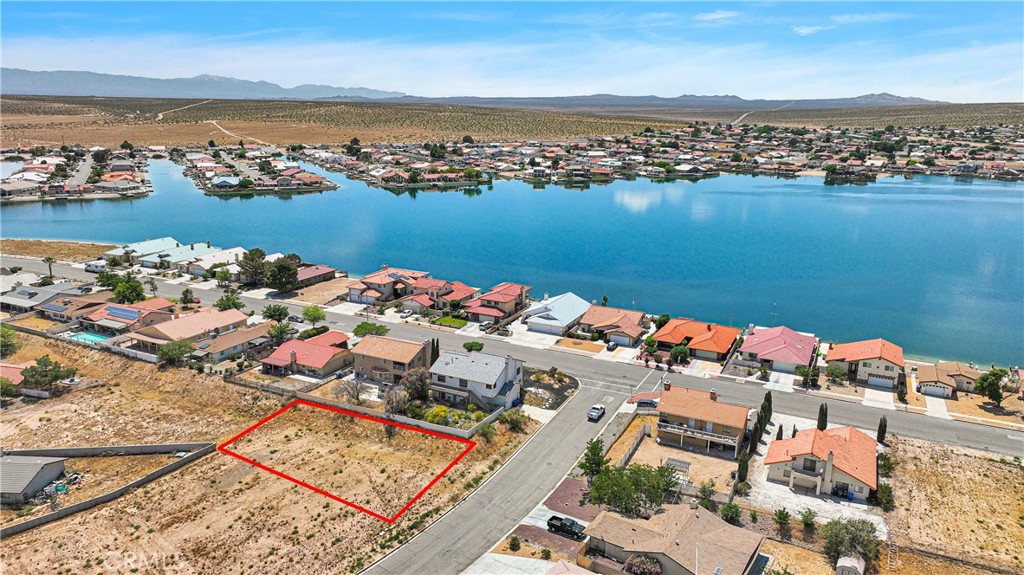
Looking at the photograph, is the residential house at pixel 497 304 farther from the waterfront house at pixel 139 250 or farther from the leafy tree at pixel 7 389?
the waterfront house at pixel 139 250

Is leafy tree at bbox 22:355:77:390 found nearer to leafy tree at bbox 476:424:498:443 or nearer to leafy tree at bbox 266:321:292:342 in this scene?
leafy tree at bbox 266:321:292:342

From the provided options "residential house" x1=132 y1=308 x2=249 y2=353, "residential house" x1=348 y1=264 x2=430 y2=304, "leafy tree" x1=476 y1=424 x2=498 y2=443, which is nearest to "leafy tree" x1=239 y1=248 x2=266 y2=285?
"residential house" x1=348 y1=264 x2=430 y2=304

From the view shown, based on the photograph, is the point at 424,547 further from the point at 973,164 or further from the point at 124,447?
the point at 973,164

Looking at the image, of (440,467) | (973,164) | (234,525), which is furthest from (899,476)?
(973,164)

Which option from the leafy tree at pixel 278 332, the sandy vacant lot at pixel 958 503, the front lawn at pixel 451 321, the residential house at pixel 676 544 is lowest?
the sandy vacant lot at pixel 958 503

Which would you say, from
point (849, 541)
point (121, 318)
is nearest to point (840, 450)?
point (849, 541)

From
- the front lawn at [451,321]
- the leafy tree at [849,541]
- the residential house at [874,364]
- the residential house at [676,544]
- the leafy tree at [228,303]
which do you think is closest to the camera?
the residential house at [676,544]

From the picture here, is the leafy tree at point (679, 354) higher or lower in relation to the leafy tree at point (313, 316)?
lower

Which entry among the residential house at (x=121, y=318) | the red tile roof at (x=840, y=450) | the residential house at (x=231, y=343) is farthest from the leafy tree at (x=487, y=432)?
the residential house at (x=121, y=318)
